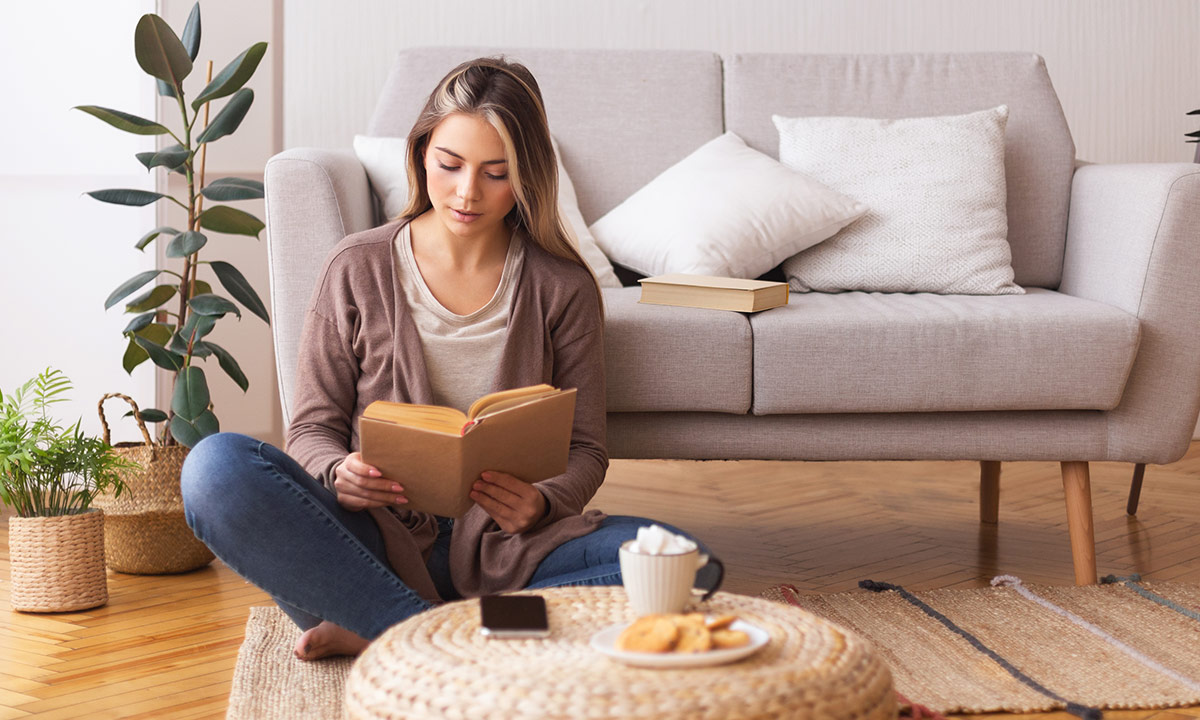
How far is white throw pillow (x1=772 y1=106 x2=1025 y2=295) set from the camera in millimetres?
2365

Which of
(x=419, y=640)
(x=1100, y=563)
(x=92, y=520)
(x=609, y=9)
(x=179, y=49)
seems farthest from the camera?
(x=609, y=9)

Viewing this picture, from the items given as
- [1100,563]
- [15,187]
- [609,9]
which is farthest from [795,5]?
[15,187]

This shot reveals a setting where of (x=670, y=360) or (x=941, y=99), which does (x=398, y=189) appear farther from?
(x=941, y=99)

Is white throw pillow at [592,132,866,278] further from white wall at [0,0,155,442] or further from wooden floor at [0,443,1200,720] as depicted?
white wall at [0,0,155,442]

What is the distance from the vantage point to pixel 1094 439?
6.84 ft

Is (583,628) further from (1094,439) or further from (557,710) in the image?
(1094,439)

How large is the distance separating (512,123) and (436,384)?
39 centimetres

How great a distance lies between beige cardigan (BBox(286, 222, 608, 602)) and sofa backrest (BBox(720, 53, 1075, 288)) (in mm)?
1051

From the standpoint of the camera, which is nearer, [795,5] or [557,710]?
[557,710]

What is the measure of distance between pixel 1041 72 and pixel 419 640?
7.17ft

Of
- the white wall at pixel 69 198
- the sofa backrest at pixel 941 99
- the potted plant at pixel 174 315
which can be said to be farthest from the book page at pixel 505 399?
the white wall at pixel 69 198

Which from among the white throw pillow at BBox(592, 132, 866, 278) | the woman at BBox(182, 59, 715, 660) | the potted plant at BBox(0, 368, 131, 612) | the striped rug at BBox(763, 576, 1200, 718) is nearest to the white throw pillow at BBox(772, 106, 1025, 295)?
the white throw pillow at BBox(592, 132, 866, 278)

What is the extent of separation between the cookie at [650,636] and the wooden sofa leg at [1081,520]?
4.39 ft

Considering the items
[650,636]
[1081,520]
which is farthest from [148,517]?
[1081,520]
